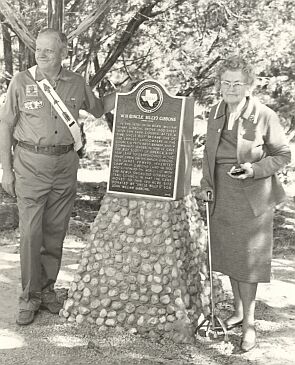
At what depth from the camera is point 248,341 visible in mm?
4414

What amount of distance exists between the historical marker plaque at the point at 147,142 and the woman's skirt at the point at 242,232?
1.50 feet

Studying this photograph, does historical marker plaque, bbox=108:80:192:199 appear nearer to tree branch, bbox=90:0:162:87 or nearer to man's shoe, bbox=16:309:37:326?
man's shoe, bbox=16:309:37:326

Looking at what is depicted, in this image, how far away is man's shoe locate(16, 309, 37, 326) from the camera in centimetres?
483

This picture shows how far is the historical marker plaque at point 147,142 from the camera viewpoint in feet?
15.6

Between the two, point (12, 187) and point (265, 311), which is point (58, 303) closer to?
point (12, 187)

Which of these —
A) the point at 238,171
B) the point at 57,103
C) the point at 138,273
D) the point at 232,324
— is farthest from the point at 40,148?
the point at 232,324

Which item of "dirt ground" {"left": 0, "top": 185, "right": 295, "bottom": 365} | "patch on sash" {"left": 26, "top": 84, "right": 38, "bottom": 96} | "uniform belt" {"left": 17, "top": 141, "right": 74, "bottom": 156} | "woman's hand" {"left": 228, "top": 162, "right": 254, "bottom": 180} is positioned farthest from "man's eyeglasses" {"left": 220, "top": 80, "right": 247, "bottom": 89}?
Answer: "dirt ground" {"left": 0, "top": 185, "right": 295, "bottom": 365}

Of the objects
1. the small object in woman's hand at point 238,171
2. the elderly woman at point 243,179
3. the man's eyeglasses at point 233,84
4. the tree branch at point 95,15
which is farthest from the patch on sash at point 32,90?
the tree branch at point 95,15

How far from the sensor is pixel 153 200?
4812 mm

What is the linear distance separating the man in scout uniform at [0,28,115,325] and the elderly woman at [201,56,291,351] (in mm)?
1129

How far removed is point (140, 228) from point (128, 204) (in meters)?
0.22

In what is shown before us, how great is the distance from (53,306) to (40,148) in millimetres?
1378

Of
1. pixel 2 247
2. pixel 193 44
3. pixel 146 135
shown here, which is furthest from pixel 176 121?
pixel 193 44

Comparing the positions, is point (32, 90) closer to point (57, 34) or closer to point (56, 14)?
point (57, 34)
